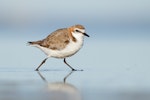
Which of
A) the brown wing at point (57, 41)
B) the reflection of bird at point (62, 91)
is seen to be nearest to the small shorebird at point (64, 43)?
the brown wing at point (57, 41)

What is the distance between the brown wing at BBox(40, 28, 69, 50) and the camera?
11391mm

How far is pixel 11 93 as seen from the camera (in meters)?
8.70

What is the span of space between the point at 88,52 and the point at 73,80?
11.2 feet

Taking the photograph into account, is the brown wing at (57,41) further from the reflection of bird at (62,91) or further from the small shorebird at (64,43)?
the reflection of bird at (62,91)

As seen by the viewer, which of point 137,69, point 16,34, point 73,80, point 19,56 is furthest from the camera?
point 16,34

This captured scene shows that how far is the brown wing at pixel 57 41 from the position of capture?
11.4 metres

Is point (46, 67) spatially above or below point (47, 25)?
below

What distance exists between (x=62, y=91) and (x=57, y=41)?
2.73 m

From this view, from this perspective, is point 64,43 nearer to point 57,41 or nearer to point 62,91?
point 57,41

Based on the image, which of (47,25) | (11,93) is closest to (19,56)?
(11,93)

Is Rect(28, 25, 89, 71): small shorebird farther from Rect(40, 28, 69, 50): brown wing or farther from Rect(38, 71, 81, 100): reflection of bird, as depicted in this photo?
Rect(38, 71, 81, 100): reflection of bird

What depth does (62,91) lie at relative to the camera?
888 cm

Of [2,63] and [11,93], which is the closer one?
[11,93]

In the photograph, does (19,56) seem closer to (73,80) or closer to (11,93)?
(73,80)
